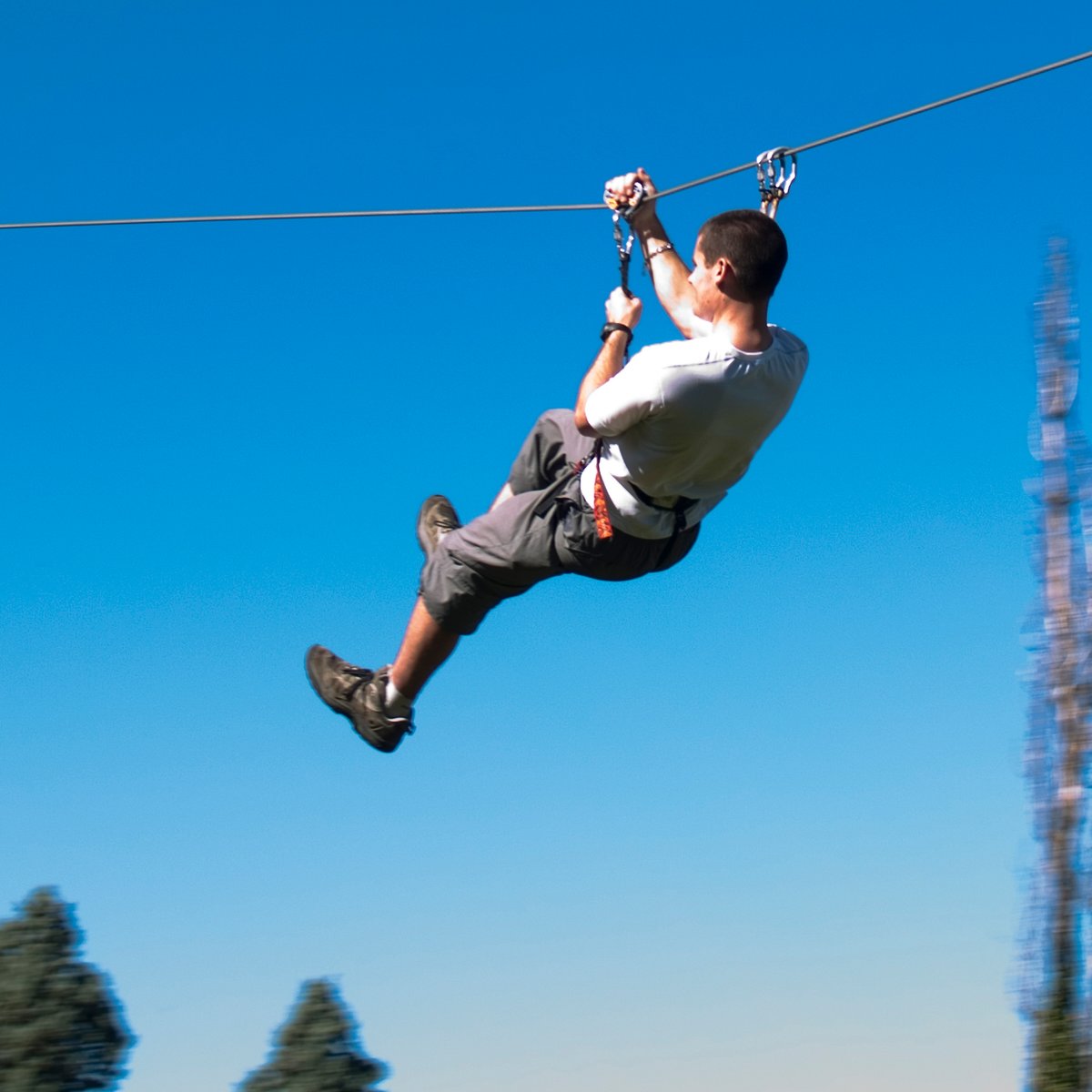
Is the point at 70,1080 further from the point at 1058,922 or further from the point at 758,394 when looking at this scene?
the point at 758,394

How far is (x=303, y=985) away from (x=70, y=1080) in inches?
81.6

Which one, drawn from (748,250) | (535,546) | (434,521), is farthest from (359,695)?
(748,250)

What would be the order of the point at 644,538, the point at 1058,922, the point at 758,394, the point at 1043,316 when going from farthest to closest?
the point at 1043,316 → the point at 1058,922 → the point at 644,538 → the point at 758,394

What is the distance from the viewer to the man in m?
4.68

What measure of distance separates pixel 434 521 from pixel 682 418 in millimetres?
1360

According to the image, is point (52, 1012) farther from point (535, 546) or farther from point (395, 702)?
point (535, 546)

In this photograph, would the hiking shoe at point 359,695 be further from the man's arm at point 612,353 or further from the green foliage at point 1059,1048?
the green foliage at point 1059,1048

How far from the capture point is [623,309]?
197 inches

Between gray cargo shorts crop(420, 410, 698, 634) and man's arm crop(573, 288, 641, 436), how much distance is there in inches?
13.9

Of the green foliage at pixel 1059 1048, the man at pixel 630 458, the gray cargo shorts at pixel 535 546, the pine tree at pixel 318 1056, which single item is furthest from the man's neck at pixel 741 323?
the pine tree at pixel 318 1056

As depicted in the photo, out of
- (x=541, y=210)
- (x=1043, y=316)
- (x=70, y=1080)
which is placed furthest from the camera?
(x=70, y=1080)

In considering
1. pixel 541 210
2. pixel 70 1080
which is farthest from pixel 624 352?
pixel 70 1080

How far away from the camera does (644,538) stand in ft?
16.9

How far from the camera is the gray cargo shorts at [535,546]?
16.9 ft
